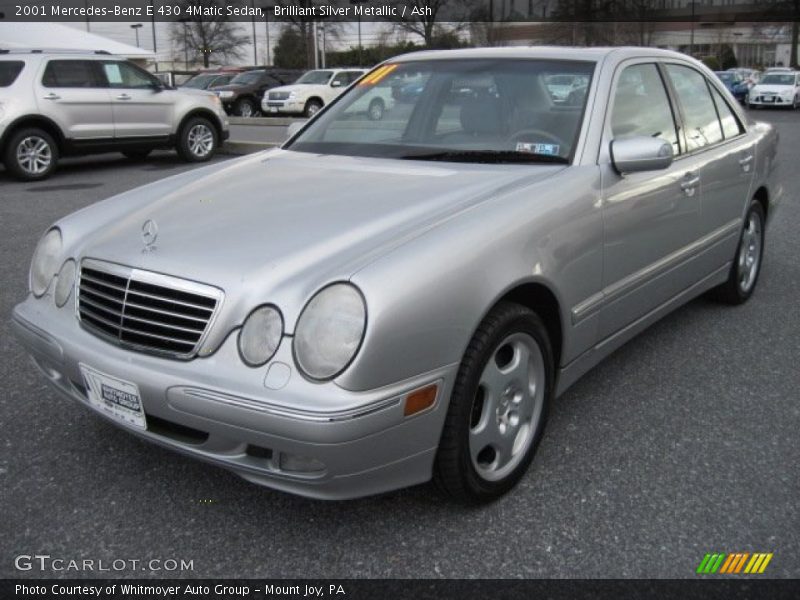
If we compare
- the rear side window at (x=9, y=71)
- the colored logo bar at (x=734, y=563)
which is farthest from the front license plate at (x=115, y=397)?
the rear side window at (x=9, y=71)

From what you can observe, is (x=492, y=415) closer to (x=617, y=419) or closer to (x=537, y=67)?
(x=617, y=419)

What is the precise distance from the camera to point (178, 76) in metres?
46.6

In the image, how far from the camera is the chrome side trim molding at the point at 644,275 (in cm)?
305

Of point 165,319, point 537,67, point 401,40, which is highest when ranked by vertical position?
point 401,40

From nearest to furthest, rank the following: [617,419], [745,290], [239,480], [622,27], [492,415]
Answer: [492,415]
[239,480]
[617,419]
[745,290]
[622,27]

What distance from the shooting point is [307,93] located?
963 inches

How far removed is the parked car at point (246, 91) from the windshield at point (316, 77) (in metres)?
1.67

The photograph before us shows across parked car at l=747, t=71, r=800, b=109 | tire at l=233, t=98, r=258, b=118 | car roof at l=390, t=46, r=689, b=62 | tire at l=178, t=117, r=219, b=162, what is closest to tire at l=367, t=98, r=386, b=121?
car roof at l=390, t=46, r=689, b=62

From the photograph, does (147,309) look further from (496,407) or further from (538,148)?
(538,148)

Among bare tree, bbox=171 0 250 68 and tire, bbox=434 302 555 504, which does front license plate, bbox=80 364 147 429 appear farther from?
bare tree, bbox=171 0 250 68

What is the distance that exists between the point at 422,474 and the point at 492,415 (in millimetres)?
369

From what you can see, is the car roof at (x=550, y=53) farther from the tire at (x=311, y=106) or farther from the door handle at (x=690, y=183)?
the tire at (x=311, y=106)

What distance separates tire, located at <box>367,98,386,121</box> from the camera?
383cm
